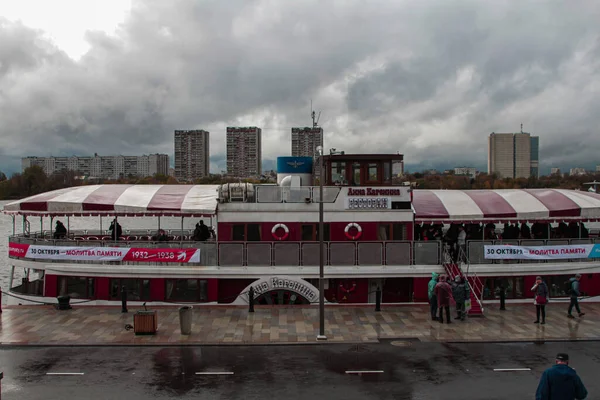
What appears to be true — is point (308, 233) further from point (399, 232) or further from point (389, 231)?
point (399, 232)

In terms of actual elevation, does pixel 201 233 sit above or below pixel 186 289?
above

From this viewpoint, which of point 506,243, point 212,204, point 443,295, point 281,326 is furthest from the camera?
point 506,243

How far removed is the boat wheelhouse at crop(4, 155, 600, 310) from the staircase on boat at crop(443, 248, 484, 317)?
2.5 inches

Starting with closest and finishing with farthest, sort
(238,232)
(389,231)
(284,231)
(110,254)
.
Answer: (110,254), (284,231), (238,232), (389,231)

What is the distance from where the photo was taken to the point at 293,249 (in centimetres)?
2244

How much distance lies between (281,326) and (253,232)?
5.22 m

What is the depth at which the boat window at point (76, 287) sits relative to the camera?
76.4ft

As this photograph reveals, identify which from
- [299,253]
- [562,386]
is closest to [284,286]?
[299,253]

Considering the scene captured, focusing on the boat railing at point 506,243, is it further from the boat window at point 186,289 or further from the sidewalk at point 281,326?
the boat window at point 186,289

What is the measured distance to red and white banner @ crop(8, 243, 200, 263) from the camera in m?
22.6

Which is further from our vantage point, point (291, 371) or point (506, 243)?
point (506, 243)

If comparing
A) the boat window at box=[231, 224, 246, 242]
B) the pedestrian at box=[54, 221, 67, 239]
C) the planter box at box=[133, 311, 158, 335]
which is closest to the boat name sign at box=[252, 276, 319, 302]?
the boat window at box=[231, 224, 246, 242]

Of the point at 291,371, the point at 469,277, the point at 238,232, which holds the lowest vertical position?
the point at 291,371

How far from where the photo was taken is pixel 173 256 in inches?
890
